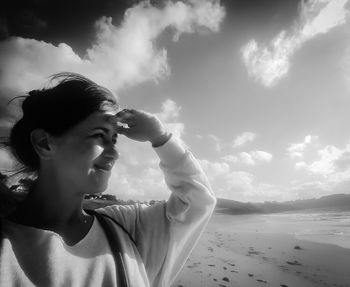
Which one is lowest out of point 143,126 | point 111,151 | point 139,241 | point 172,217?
point 139,241

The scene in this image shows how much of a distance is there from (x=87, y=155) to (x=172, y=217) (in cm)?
74

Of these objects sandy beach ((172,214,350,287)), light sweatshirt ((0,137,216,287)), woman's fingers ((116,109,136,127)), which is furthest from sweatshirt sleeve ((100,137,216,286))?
sandy beach ((172,214,350,287))

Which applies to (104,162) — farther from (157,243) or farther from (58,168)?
(157,243)

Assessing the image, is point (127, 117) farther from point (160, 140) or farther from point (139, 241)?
point (139, 241)

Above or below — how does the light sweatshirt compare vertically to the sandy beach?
above

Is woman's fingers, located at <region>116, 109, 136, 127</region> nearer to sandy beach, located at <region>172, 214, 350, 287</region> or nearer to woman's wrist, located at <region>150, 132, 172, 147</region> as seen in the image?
woman's wrist, located at <region>150, 132, 172, 147</region>

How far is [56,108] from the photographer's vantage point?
1.77m

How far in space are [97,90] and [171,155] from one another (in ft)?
2.58

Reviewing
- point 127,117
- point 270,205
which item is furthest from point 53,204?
point 270,205

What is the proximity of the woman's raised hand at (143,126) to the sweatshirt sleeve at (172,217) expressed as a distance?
0.07 meters

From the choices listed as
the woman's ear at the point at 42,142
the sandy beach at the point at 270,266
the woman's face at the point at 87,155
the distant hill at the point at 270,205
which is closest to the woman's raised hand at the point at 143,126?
the woman's face at the point at 87,155

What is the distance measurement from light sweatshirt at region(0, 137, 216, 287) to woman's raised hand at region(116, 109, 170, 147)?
77mm

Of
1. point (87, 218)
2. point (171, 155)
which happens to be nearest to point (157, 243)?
point (87, 218)

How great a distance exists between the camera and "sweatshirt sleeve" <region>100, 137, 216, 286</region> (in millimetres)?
1729
